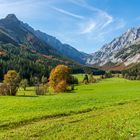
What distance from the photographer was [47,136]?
2884 cm

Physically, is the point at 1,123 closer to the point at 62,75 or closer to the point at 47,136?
the point at 47,136

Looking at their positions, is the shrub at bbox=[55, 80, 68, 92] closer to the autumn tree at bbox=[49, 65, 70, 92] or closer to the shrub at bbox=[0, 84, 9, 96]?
the autumn tree at bbox=[49, 65, 70, 92]

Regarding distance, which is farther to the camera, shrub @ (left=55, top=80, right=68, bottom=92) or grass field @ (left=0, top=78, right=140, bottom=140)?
shrub @ (left=55, top=80, right=68, bottom=92)

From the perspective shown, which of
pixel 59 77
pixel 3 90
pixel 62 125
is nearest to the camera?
pixel 62 125

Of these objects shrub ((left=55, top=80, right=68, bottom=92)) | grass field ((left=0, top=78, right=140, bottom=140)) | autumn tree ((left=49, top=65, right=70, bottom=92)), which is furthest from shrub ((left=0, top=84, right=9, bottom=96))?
grass field ((left=0, top=78, right=140, bottom=140))

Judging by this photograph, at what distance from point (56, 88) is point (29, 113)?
8282 cm

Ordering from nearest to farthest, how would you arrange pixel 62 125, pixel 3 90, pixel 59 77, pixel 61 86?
pixel 62 125 → pixel 3 90 → pixel 61 86 → pixel 59 77

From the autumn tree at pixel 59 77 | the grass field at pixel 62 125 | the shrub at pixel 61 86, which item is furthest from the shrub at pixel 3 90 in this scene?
the grass field at pixel 62 125

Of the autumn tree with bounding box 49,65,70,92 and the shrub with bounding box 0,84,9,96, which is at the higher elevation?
the autumn tree with bounding box 49,65,70,92

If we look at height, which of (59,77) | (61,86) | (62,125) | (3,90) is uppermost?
(59,77)

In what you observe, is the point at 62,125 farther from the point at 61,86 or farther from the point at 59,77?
the point at 59,77

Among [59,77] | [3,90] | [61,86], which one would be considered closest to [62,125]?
[3,90]

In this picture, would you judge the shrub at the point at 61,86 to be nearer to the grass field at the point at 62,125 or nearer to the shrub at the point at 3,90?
the shrub at the point at 3,90

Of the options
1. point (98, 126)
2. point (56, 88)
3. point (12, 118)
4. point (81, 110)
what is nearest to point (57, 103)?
point (81, 110)
